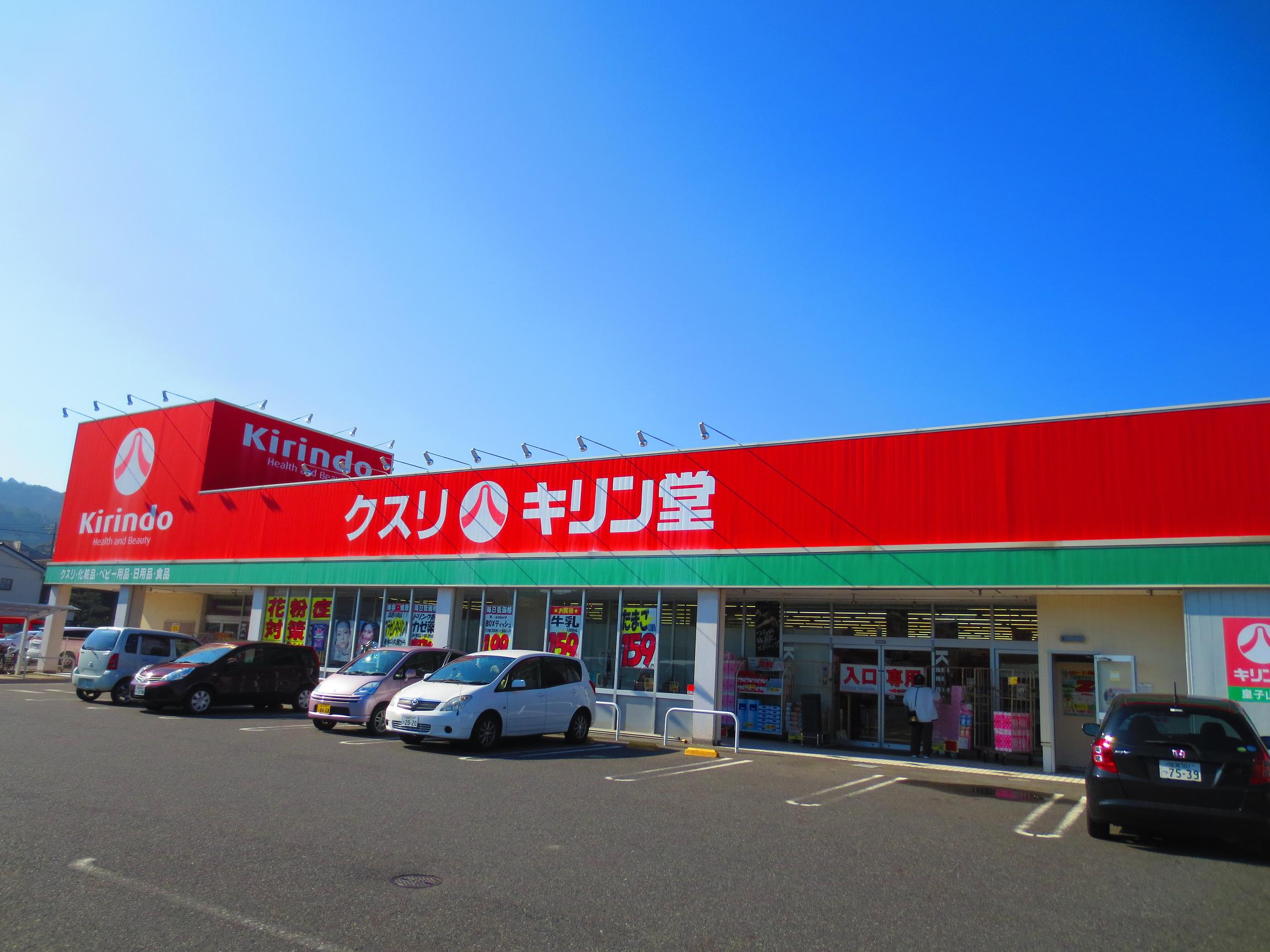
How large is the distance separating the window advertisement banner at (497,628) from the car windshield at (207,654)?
5416 mm

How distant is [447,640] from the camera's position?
20906 millimetres

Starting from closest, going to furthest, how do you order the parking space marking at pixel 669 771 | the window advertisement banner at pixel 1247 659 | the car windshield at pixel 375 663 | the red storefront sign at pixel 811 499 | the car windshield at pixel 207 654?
1. the parking space marking at pixel 669 771
2. the window advertisement banner at pixel 1247 659
3. the red storefront sign at pixel 811 499
4. the car windshield at pixel 375 663
5. the car windshield at pixel 207 654

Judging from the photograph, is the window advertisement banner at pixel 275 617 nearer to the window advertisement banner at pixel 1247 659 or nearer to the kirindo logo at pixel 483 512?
the kirindo logo at pixel 483 512

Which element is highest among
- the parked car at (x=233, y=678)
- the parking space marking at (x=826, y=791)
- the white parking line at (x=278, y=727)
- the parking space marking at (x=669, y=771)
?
the parked car at (x=233, y=678)

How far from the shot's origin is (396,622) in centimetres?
2245

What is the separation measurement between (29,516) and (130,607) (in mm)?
147811

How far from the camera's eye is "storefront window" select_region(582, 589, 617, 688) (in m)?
18.6

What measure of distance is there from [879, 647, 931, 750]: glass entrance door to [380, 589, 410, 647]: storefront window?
11.7 metres

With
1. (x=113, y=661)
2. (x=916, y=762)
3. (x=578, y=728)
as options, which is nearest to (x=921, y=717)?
(x=916, y=762)

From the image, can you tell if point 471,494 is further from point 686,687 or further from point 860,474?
point 860,474

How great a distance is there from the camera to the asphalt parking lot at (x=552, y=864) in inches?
191

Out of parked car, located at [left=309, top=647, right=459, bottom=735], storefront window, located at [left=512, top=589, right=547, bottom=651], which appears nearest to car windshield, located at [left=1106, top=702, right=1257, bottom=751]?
parked car, located at [left=309, top=647, right=459, bottom=735]

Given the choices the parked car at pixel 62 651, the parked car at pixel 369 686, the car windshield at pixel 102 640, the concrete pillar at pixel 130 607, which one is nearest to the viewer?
the parked car at pixel 369 686

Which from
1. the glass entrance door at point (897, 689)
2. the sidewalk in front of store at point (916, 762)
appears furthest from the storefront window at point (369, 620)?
the glass entrance door at point (897, 689)
